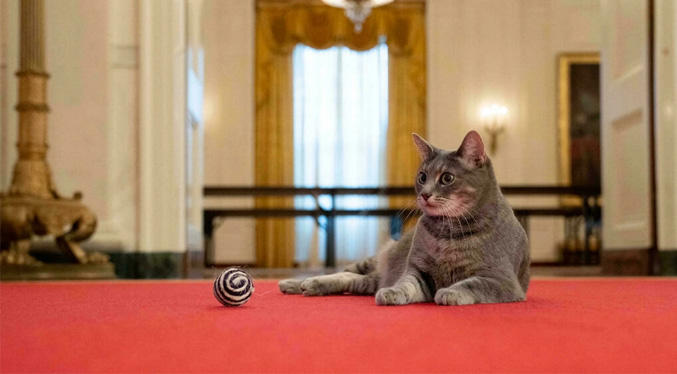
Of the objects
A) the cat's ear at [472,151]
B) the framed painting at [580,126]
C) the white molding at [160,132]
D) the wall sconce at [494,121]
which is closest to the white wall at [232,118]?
the wall sconce at [494,121]

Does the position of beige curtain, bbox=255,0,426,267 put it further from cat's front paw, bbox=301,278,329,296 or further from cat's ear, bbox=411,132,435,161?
cat's ear, bbox=411,132,435,161

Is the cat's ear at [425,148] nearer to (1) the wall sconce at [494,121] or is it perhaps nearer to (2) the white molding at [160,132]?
(2) the white molding at [160,132]

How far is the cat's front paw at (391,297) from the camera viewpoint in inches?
68.4

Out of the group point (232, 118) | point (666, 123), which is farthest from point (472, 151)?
point (232, 118)

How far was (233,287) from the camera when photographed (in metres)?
1.69

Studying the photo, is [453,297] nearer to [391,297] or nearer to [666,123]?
[391,297]

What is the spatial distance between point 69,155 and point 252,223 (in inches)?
190

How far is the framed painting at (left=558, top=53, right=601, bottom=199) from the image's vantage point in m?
8.81

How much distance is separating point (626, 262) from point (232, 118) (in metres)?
5.45

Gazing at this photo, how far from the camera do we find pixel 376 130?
8.89 m

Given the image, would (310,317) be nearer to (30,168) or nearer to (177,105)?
(30,168)

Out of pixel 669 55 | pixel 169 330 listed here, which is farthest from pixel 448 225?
pixel 669 55

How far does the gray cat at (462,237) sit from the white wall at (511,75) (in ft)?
23.2

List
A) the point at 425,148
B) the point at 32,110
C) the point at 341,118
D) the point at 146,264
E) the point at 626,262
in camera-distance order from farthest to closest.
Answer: the point at 341,118 → the point at 626,262 → the point at 146,264 → the point at 32,110 → the point at 425,148
